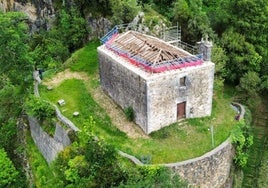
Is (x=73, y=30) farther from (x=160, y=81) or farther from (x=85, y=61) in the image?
(x=160, y=81)

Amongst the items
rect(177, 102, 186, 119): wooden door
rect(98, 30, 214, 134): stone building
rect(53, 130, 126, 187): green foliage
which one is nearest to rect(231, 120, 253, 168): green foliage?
rect(98, 30, 214, 134): stone building

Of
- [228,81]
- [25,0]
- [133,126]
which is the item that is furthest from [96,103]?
[25,0]

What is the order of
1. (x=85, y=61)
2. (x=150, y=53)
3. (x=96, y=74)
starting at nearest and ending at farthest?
(x=150, y=53) < (x=96, y=74) < (x=85, y=61)

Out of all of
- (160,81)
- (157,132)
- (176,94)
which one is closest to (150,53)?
(160,81)

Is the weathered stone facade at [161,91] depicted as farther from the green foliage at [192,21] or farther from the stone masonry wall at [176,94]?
the green foliage at [192,21]

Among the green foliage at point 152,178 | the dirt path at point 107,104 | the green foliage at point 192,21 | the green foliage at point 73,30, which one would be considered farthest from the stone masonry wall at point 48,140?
the green foliage at point 192,21

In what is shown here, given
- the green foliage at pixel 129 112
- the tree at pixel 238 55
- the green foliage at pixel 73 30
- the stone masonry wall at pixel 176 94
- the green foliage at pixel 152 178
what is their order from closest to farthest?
the green foliage at pixel 152 178 → the stone masonry wall at pixel 176 94 → the green foliage at pixel 129 112 → the tree at pixel 238 55 → the green foliage at pixel 73 30

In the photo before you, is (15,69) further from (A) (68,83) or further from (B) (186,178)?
(B) (186,178)
